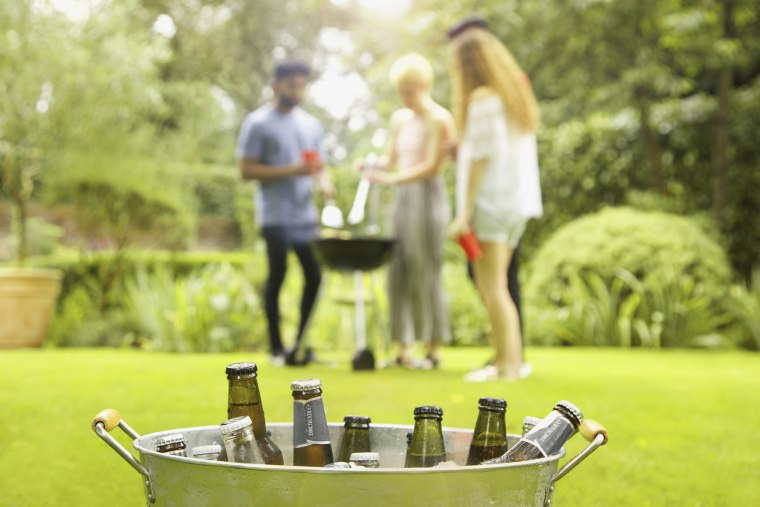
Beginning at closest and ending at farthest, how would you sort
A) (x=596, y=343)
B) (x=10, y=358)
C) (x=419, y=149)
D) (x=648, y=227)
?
1. (x=419, y=149)
2. (x=10, y=358)
3. (x=596, y=343)
4. (x=648, y=227)

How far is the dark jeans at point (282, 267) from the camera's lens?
16.7 ft

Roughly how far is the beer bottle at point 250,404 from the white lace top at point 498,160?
2.88m

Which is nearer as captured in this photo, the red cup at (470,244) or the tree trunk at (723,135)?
the red cup at (470,244)

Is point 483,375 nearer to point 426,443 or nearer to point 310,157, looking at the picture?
point 310,157

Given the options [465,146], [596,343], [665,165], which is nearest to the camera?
[465,146]

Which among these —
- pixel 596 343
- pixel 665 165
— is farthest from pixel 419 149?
pixel 665 165

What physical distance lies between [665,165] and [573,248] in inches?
85.2

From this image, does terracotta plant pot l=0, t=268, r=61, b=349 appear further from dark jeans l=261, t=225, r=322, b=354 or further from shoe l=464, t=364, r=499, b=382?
shoe l=464, t=364, r=499, b=382

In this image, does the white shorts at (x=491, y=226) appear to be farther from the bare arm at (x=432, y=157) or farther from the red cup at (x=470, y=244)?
the bare arm at (x=432, y=157)

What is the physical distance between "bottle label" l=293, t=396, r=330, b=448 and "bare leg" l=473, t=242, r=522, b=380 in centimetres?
287

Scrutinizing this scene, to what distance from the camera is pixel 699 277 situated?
A: 6.91 m

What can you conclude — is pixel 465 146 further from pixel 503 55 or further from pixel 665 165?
pixel 665 165

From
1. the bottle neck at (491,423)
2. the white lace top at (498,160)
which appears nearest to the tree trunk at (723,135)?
the white lace top at (498,160)

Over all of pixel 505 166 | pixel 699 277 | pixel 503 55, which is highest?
pixel 503 55
